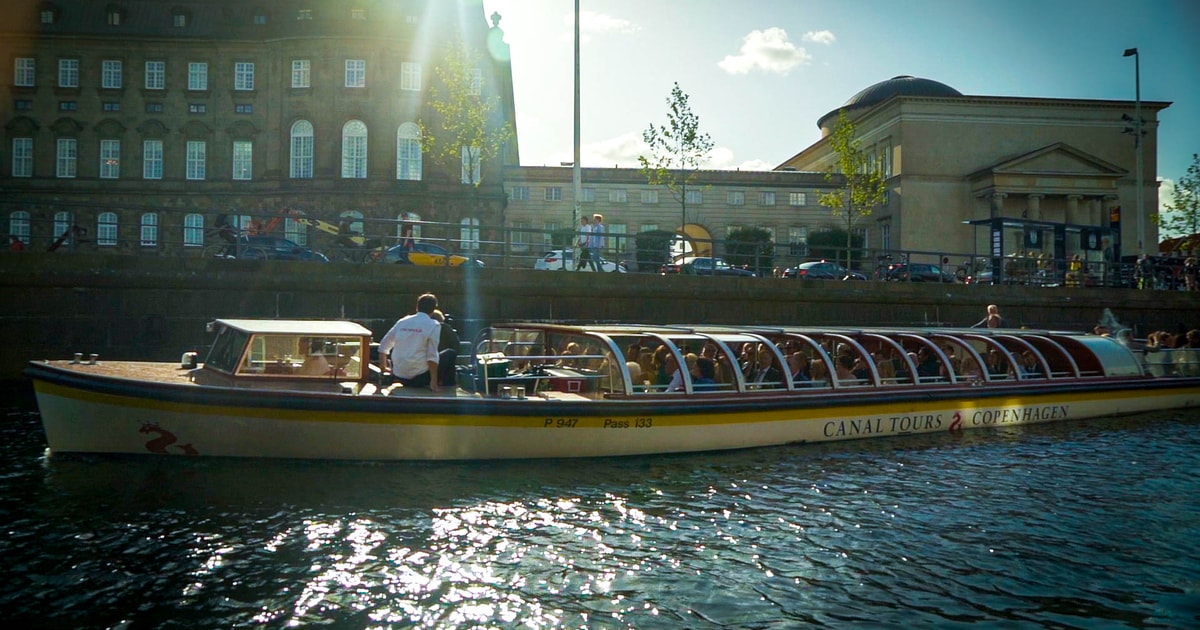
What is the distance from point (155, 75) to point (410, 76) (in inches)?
577

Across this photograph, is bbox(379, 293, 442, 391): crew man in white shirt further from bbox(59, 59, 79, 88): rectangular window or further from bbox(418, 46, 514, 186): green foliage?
bbox(59, 59, 79, 88): rectangular window

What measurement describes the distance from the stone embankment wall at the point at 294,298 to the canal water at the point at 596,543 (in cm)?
692

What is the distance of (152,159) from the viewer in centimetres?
5284

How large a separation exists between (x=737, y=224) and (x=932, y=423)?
52904 millimetres

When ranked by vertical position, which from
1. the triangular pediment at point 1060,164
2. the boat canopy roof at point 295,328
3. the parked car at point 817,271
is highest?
the triangular pediment at point 1060,164

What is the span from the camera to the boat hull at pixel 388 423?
36.6 feet

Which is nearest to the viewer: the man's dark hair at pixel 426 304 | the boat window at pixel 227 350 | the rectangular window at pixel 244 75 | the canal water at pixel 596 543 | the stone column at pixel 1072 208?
the canal water at pixel 596 543

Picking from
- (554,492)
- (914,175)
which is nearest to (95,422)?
(554,492)

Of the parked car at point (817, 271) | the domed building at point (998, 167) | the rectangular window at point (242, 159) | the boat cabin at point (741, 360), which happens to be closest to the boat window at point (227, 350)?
the boat cabin at point (741, 360)

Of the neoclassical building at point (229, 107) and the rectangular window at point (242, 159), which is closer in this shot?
the neoclassical building at point (229, 107)

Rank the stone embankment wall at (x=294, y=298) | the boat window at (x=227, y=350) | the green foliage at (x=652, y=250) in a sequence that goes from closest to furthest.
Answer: the boat window at (x=227, y=350), the stone embankment wall at (x=294, y=298), the green foliage at (x=652, y=250)

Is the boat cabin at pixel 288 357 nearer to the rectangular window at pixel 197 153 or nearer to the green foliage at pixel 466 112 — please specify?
the green foliage at pixel 466 112

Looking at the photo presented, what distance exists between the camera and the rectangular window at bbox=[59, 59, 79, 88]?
5278cm

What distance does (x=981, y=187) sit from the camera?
71375 millimetres
